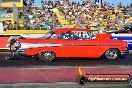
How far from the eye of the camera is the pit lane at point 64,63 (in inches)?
632

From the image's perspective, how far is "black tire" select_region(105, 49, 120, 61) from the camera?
693 inches

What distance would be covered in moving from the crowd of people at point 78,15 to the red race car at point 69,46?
526 inches

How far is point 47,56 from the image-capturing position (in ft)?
55.9

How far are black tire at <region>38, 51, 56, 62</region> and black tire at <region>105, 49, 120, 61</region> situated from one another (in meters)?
2.41

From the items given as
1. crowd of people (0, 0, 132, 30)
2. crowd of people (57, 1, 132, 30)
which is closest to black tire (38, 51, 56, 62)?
crowd of people (0, 0, 132, 30)

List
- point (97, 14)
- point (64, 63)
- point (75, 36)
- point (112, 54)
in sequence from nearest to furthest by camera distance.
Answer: point (64, 63), point (75, 36), point (112, 54), point (97, 14)

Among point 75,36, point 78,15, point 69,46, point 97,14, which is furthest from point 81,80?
point 97,14

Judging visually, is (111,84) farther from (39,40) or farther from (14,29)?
(14,29)

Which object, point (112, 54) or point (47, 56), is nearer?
point (47, 56)

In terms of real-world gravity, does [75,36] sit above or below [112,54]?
above

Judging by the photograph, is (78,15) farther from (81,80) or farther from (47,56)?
(81,80)

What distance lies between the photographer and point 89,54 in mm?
17328

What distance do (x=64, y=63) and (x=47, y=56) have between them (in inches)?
31.8

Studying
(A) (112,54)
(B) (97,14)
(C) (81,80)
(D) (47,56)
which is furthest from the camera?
(B) (97,14)
